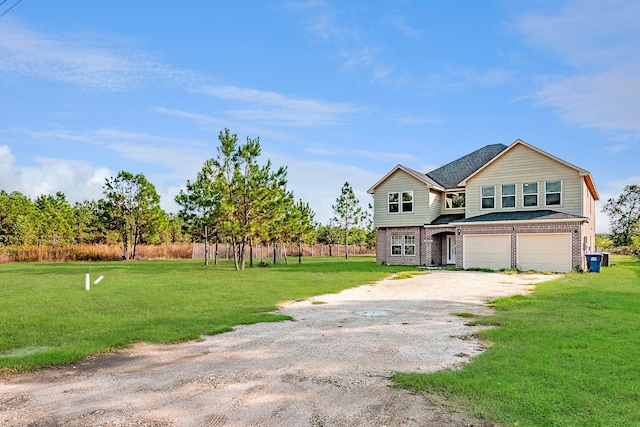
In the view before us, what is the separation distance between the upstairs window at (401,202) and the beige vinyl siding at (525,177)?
3.78 metres

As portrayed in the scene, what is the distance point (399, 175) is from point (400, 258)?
548 centimetres

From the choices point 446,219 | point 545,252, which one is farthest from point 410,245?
point 545,252

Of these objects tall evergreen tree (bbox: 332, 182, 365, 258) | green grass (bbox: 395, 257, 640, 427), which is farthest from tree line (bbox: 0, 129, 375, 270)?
green grass (bbox: 395, 257, 640, 427)

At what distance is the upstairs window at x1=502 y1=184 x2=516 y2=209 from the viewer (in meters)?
26.3

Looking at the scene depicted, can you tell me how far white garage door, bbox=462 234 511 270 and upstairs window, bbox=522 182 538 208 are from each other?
8.52ft

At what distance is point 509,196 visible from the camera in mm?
26453

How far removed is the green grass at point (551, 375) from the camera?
430 centimetres

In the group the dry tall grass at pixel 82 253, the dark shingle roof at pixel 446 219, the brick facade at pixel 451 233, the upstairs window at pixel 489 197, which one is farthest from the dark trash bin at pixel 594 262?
the dry tall grass at pixel 82 253

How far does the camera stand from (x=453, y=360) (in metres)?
6.32

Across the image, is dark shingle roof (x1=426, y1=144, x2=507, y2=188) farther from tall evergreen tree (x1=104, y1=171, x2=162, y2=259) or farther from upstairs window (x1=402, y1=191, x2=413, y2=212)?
tall evergreen tree (x1=104, y1=171, x2=162, y2=259)

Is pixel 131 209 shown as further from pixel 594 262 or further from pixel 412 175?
pixel 594 262

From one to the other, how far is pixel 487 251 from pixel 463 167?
326 inches

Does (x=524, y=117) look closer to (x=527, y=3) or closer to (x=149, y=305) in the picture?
(x=527, y=3)

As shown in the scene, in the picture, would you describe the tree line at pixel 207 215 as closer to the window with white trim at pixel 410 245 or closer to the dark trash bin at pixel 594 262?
the window with white trim at pixel 410 245
